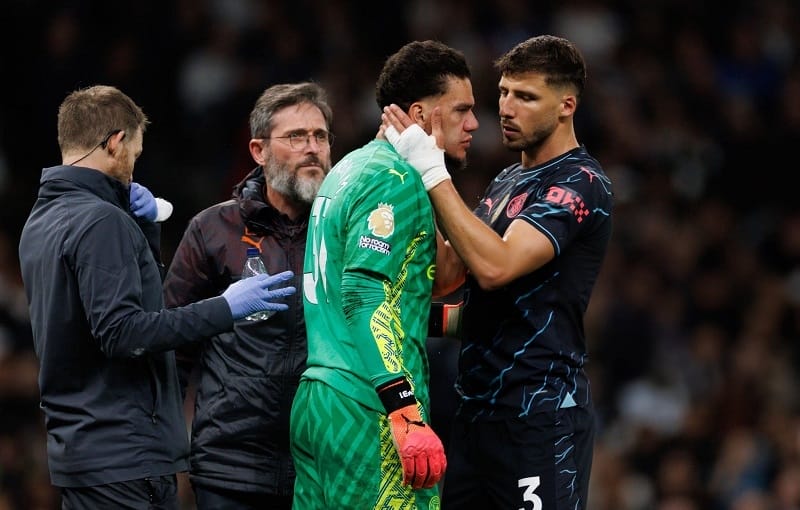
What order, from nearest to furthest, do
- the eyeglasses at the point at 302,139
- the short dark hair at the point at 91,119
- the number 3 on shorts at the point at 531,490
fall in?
the number 3 on shorts at the point at 531,490 < the short dark hair at the point at 91,119 < the eyeglasses at the point at 302,139

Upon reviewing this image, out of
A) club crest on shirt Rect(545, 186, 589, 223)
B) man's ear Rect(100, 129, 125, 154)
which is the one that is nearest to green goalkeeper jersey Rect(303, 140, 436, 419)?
club crest on shirt Rect(545, 186, 589, 223)

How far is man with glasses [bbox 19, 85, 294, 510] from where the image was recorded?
4.99 m

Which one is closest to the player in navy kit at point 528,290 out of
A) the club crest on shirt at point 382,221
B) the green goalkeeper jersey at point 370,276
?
the green goalkeeper jersey at point 370,276

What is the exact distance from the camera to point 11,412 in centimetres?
997

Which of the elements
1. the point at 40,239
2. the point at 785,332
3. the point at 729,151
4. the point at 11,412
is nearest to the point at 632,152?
the point at 729,151

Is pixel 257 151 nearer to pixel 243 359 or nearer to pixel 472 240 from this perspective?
pixel 243 359

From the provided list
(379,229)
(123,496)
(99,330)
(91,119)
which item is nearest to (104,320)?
(99,330)

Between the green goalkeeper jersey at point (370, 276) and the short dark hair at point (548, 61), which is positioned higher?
the short dark hair at point (548, 61)

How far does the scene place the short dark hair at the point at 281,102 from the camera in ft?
20.2

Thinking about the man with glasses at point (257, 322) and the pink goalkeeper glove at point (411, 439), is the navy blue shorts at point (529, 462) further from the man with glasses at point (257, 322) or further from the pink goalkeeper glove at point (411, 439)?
the man with glasses at point (257, 322)

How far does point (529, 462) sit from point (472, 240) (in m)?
Result: 0.91

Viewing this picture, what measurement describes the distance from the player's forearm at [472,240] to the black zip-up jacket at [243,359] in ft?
3.47

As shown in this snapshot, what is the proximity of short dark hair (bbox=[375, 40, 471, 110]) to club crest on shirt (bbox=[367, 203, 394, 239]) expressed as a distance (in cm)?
53

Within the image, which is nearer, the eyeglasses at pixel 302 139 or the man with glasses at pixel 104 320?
the man with glasses at pixel 104 320
